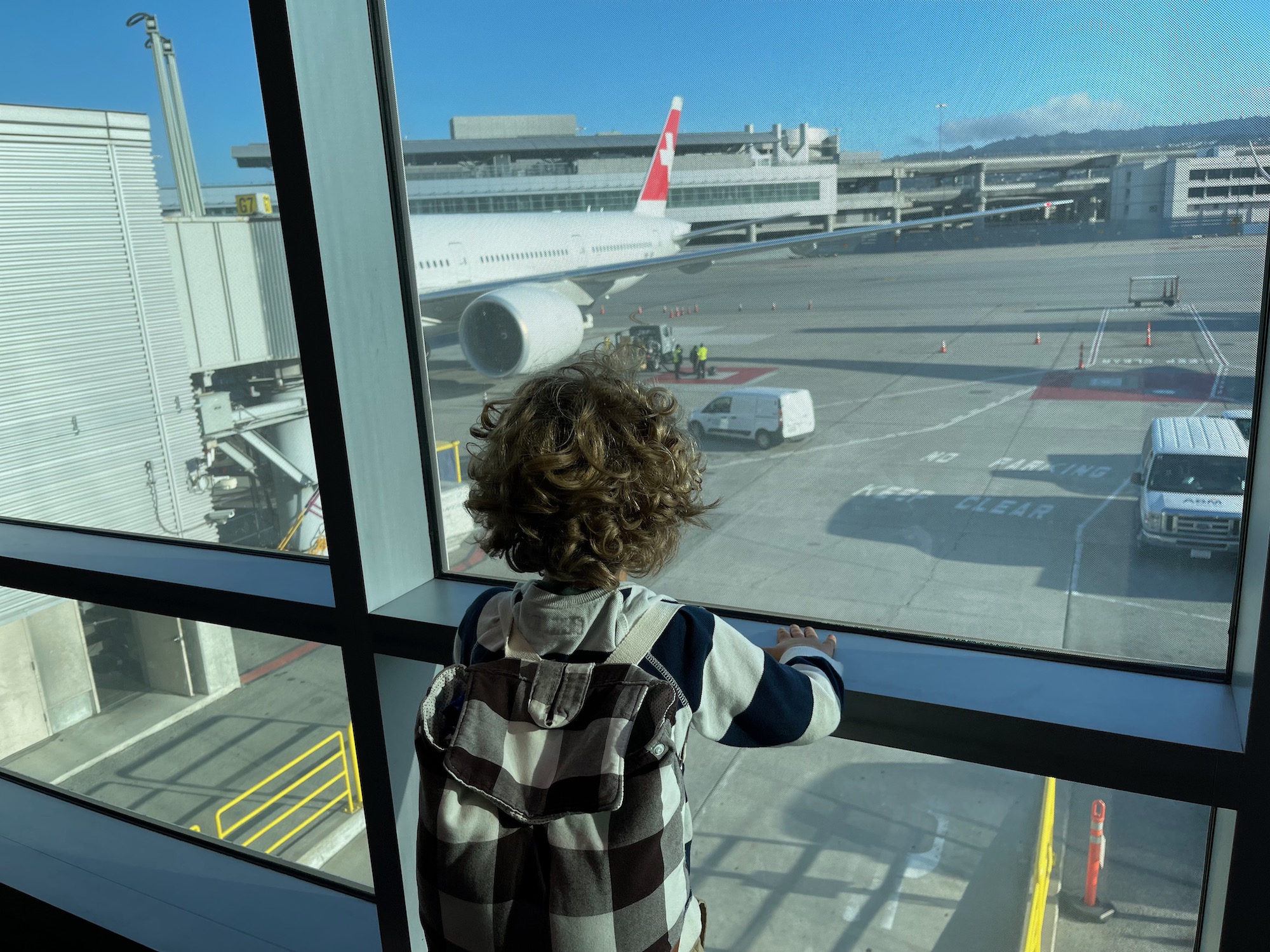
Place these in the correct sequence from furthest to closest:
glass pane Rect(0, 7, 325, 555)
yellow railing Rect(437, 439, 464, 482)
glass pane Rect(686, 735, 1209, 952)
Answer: glass pane Rect(0, 7, 325, 555)
yellow railing Rect(437, 439, 464, 482)
glass pane Rect(686, 735, 1209, 952)

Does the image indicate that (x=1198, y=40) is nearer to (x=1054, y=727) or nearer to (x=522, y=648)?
(x=1054, y=727)

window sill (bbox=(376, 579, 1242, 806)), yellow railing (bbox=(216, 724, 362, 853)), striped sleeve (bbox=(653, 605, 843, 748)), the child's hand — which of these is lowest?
yellow railing (bbox=(216, 724, 362, 853))

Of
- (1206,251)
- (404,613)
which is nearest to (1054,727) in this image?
(1206,251)

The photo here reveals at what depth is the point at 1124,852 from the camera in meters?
1.14

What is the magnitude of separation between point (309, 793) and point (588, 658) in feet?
6.34

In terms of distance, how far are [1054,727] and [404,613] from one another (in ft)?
3.03

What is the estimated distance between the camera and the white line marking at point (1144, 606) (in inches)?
37.9

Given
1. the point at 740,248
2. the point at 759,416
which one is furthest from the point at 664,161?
the point at 759,416

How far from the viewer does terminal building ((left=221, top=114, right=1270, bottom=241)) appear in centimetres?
94

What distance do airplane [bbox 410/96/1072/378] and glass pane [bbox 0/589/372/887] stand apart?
3.09ft

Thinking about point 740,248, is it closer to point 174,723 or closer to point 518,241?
point 518,241

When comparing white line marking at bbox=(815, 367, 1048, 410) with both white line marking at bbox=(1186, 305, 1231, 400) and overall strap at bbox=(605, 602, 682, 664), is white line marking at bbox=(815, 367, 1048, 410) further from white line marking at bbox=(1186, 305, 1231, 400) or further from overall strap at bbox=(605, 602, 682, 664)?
overall strap at bbox=(605, 602, 682, 664)

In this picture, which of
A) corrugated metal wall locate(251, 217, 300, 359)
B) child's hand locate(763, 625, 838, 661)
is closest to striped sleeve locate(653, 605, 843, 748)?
child's hand locate(763, 625, 838, 661)

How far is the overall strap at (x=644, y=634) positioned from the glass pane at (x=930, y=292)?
11.8 inches
